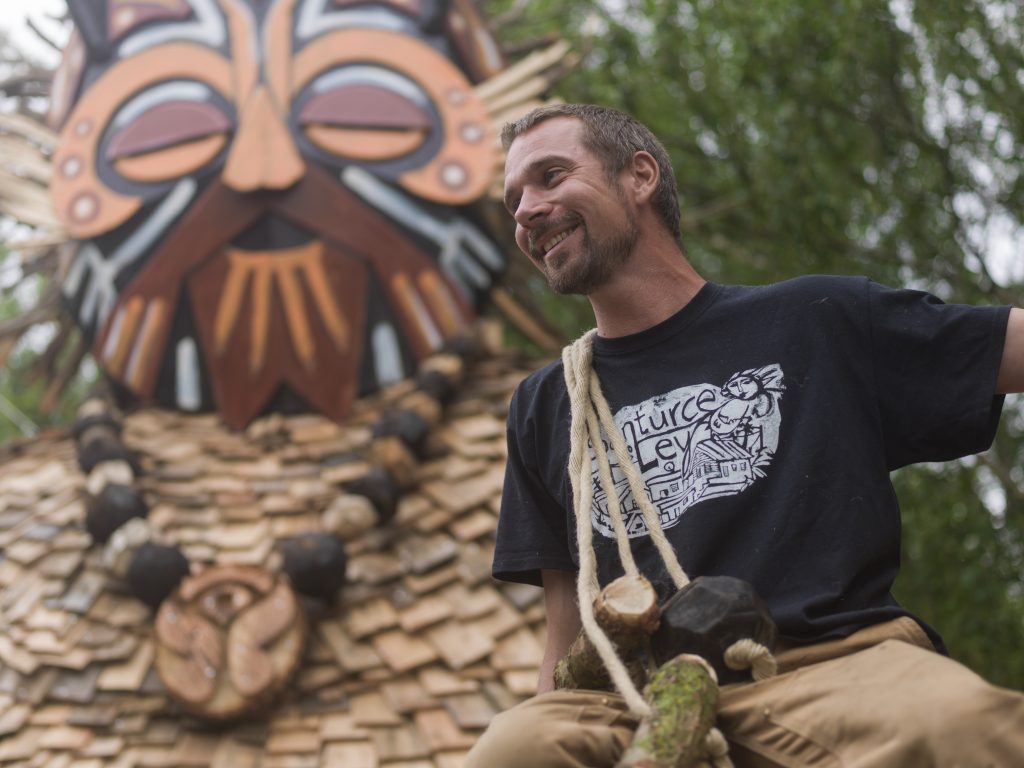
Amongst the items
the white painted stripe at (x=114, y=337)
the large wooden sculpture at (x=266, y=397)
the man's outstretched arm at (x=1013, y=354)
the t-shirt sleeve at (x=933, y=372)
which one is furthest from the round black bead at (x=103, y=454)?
the man's outstretched arm at (x=1013, y=354)

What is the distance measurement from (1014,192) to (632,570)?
172 inches

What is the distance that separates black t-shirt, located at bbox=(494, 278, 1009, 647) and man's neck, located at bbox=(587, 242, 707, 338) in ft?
0.08

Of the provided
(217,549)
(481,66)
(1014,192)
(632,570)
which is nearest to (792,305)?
(632,570)

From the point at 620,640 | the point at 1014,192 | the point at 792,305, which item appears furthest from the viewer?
the point at 1014,192

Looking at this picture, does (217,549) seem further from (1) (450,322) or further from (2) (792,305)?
(2) (792,305)

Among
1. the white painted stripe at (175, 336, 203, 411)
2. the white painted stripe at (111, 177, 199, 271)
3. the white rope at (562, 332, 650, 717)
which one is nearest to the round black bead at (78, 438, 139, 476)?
the white painted stripe at (175, 336, 203, 411)

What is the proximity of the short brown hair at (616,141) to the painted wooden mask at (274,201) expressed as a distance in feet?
7.90

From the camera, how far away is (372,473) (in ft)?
13.4

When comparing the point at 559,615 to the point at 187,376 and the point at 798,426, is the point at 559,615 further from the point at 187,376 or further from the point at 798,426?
the point at 187,376

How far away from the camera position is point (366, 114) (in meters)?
4.63

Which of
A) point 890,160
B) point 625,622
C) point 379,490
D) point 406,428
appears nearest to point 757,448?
point 625,622

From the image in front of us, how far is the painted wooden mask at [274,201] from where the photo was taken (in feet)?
14.7

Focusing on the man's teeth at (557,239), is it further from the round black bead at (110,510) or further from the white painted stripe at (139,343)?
the white painted stripe at (139,343)

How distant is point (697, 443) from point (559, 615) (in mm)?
403
